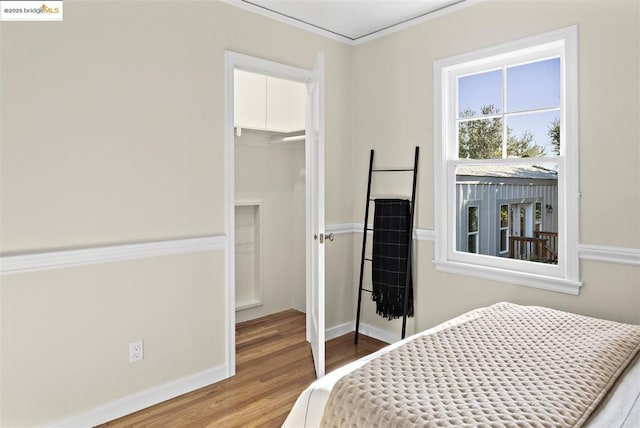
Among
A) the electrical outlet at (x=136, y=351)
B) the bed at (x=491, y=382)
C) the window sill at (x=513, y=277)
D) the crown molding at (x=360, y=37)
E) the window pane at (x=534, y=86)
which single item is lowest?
the electrical outlet at (x=136, y=351)

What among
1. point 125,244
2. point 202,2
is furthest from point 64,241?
point 202,2

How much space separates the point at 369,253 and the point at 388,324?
592 mm

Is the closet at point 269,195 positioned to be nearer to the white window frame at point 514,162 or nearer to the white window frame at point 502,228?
the white window frame at point 514,162

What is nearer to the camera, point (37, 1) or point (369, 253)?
point (37, 1)

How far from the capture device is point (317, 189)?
2.68 m

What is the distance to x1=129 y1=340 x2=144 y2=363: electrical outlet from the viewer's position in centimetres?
233

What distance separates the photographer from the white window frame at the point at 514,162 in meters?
2.33

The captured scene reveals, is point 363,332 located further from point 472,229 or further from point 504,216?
point 504,216

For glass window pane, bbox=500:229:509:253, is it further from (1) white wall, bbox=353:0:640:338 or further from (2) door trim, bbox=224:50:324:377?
(2) door trim, bbox=224:50:324:377

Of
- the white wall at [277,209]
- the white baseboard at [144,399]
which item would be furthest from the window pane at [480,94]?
the white baseboard at [144,399]

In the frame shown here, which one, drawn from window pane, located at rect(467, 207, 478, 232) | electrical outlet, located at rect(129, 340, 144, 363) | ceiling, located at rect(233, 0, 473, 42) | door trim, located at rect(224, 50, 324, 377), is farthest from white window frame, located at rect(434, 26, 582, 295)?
electrical outlet, located at rect(129, 340, 144, 363)

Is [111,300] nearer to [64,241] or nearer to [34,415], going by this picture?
[64,241]

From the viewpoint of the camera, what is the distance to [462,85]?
2.92 m

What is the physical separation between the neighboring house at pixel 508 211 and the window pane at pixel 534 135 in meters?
0.10
